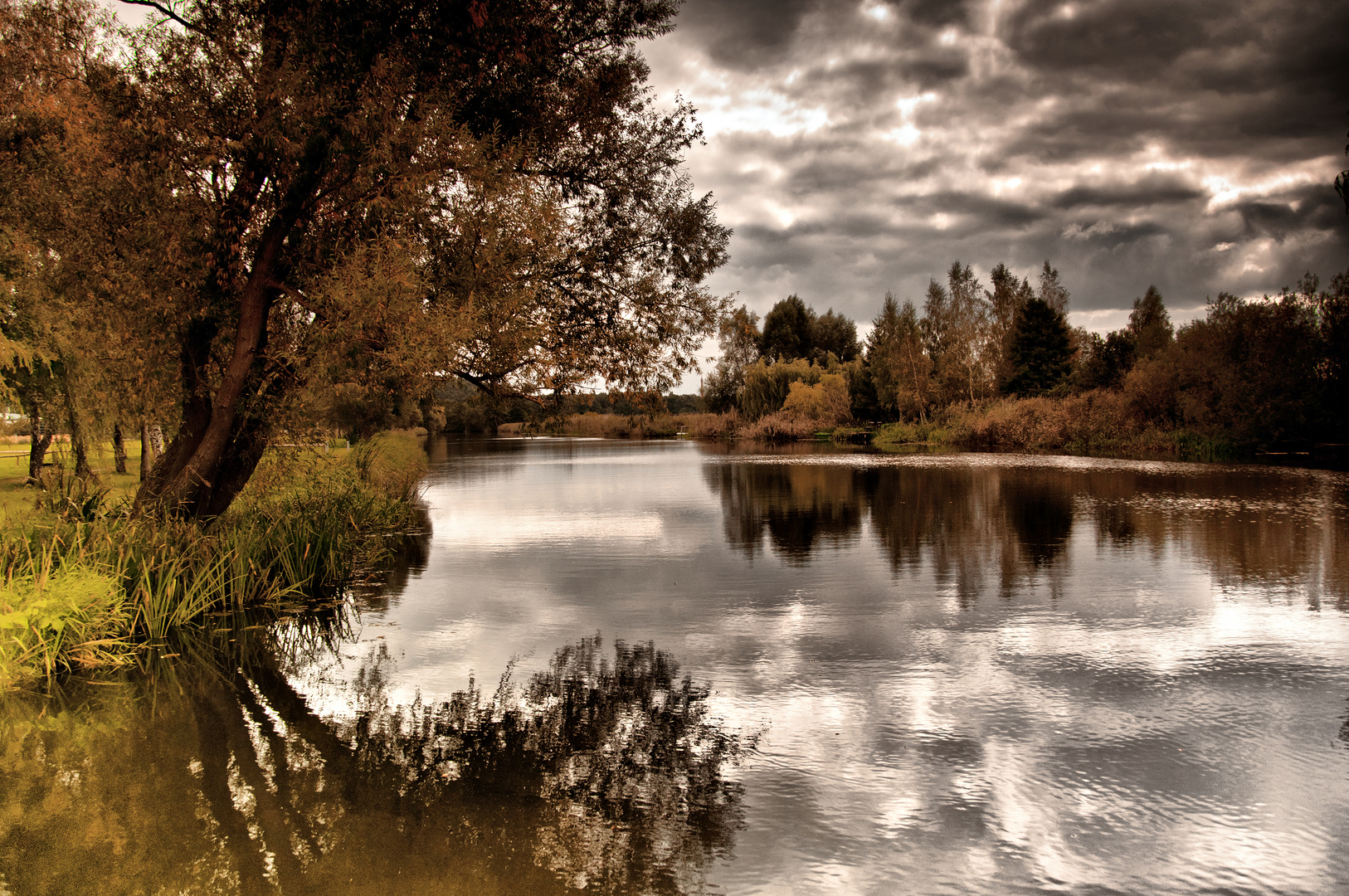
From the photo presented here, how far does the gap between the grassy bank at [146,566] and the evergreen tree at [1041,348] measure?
56.6 meters

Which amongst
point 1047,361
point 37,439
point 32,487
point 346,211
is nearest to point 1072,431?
point 1047,361

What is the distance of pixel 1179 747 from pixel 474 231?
31.8ft

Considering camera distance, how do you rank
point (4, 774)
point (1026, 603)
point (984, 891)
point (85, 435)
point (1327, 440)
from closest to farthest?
point (984, 891)
point (4, 774)
point (1026, 603)
point (85, 435)
point (1327, 440)

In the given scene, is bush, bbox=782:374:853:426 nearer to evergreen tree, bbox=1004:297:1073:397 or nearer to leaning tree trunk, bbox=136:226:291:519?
evergreen tree, bbox=1004:297:1073:397

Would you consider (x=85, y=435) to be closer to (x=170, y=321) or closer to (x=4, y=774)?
(x=170, y=321)

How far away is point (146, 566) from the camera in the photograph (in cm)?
952

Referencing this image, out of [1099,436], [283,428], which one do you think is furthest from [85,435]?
[1099,436]

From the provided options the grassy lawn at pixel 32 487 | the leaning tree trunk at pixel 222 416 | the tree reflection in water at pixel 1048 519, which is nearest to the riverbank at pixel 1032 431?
the tree reflection in water at pixel 1048 519

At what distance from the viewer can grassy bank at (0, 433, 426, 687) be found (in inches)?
313

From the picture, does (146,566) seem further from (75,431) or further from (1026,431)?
(1026,431)

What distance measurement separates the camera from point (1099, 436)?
4597 centimetres

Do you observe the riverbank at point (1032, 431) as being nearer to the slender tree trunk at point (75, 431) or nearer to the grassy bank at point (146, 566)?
the grassy bank at point (146, 566)

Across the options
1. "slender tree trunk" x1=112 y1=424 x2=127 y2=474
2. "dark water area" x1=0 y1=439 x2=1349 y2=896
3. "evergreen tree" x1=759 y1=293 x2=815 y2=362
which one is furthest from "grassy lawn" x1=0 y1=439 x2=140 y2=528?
"evergreen tree" x1=759 y1=293 x2=815 y2=362

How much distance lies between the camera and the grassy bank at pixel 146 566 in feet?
26.1
